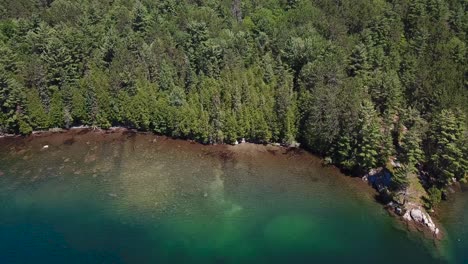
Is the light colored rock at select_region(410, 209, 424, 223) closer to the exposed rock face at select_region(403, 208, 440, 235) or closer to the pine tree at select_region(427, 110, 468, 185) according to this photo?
the exposed rock face at select_region(403, 208, 440, 235)

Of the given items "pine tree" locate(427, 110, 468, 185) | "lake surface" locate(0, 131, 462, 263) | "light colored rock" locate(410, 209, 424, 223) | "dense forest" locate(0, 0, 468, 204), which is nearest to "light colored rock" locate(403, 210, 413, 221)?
"light colored rock" locate(410, 209, 424, 223)

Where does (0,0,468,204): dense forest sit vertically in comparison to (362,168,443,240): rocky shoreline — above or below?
above

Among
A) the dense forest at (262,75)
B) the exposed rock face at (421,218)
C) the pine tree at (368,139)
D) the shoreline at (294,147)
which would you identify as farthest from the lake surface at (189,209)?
the dense forest at (262,75)

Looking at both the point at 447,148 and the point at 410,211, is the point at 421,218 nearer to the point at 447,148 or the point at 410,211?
the point at 410,211

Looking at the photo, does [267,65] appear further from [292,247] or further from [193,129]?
[292,247]

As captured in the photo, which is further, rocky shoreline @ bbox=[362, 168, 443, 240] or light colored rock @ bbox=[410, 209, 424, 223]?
light colored rock @ bbox=[410, 209, 424, 223]

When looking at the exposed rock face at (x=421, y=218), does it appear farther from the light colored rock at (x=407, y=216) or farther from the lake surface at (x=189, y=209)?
the lake surface at (x=189, y=209)

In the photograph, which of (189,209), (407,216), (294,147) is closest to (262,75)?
(294,147)

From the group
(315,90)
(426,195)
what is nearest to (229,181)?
(315,90)
